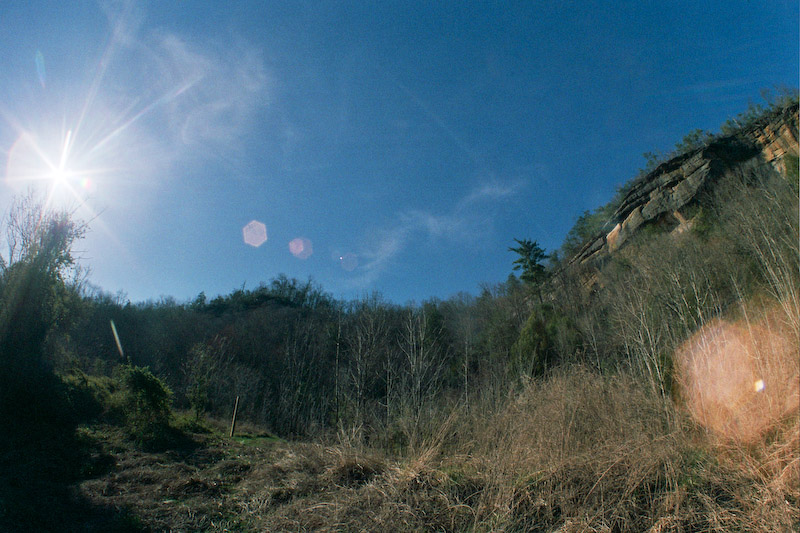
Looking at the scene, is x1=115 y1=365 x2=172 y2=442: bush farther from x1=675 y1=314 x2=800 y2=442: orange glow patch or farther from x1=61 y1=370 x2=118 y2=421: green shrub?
x1=675 y1=314 x2=800 y2=442: orange glow patch

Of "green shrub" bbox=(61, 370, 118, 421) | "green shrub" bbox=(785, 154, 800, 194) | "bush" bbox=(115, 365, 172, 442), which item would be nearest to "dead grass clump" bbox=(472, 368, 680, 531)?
"bush" bbox=(115, 365, 172, 442)

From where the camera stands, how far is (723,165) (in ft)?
85.5

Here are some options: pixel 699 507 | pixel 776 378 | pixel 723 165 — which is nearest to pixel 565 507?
pixel 699 507

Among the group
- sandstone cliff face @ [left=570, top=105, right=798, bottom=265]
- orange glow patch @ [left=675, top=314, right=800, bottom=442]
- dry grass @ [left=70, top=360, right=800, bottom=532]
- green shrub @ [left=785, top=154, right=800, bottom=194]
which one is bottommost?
dry grass @ [left=70, top=360, right=800, bottom=532]

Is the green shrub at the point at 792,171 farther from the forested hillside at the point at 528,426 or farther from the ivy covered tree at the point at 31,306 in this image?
the ivy covered tree at the point at 31,306

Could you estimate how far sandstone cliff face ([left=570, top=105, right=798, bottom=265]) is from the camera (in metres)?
23.5

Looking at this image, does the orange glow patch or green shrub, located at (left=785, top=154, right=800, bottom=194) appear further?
green shrub, located at (left=785, top=154, right=800, bottom=194)

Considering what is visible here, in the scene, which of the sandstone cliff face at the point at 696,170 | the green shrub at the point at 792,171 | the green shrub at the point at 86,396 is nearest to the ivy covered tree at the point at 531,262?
the sandstone cliff face at the point at 696,170

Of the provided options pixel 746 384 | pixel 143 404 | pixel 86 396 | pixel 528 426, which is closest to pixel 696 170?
pixel 746 384

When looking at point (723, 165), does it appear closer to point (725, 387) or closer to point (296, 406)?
point (725, 387)

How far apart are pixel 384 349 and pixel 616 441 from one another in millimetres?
23303

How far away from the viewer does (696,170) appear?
26.7 metres

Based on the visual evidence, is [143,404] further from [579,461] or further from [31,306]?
[579,461]

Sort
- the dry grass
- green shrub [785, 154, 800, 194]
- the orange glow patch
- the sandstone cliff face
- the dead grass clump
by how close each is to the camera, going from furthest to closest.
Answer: the sandstone cliff face < green shrub [785, 154, 800, 194] < the orange glow patch < the dead grass clump < the dry grass
